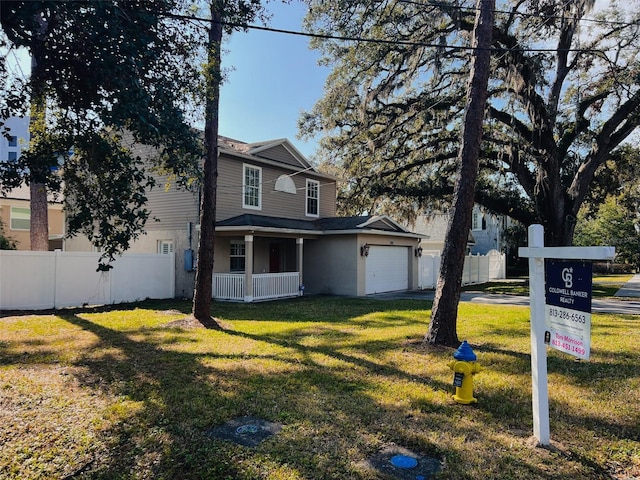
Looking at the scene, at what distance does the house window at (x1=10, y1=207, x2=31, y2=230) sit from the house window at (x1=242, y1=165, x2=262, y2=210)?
1332 centimetres

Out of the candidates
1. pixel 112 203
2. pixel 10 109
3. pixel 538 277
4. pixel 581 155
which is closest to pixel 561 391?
pixel 538 277

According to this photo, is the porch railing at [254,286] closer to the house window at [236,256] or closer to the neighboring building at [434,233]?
the house window at [236,256]

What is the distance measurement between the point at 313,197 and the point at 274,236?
452 cm

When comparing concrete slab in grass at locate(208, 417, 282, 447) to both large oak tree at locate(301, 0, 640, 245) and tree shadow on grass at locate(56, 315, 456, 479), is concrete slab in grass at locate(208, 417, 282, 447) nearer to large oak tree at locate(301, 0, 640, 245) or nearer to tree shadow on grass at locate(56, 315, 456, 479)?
tree shadow on grass at locate(56, 315, 456, 479)

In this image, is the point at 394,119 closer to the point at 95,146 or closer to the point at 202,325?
the point at 202,325

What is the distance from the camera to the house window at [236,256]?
15.7 meters

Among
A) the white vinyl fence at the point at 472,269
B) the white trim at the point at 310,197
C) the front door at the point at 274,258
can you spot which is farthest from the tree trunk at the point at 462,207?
the white trim at the point at 310,197

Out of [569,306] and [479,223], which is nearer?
[569,306]

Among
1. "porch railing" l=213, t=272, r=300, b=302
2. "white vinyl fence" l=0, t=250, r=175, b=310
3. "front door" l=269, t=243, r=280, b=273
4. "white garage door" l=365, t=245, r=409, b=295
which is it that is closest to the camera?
"white vinyl fence" l=0, t=250, r=175, b=310

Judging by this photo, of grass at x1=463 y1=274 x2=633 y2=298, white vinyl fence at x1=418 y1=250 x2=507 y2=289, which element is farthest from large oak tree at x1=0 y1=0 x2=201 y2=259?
grass at x1=463 y1=274 x2=633 y2=298

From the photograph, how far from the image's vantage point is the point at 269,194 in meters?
16.6

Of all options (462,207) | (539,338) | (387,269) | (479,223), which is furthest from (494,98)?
(479,223)

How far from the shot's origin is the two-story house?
570 inches

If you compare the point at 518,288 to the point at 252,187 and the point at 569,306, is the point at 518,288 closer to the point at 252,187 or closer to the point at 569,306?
the point at 252,187
